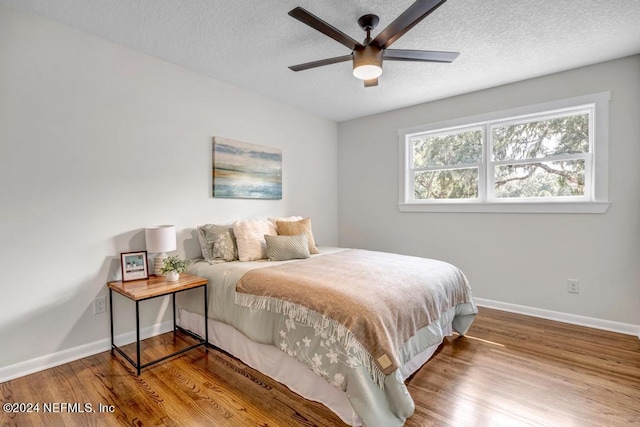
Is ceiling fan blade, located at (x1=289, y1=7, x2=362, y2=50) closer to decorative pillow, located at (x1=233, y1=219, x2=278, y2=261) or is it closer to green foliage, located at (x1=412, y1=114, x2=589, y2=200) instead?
decorative pillow, located at (x1=233, y1=219, x2=278, y2=261)

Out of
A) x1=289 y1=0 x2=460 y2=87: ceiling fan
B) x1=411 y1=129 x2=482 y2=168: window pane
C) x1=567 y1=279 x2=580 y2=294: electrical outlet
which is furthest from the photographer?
x1=411 y1=129 x2=482 y2=168: window pane

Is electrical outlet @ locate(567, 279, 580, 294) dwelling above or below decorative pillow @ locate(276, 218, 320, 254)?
below

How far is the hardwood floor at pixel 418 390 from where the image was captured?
1.64 meters

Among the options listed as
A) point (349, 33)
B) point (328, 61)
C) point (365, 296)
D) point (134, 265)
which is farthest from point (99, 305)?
point (349, 33)

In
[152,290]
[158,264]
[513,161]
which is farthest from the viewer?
[513,161]

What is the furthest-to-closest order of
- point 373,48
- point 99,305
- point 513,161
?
point 513,161, point 99,305, point 373,48

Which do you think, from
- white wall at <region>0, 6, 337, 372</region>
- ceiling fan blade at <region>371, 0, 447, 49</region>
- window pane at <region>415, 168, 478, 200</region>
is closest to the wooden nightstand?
white wall at <region>0, 6, 337, 372</region>

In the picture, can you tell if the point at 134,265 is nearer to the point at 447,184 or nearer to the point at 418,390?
the point at 418,390

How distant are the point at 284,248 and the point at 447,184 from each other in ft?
7.63

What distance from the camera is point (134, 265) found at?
2490 mm

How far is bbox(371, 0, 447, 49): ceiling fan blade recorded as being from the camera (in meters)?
1.57

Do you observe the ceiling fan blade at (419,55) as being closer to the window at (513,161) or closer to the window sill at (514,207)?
the window at (513,161)

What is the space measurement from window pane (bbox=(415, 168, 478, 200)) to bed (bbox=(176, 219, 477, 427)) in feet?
4.80

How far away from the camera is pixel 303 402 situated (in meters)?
1.78
